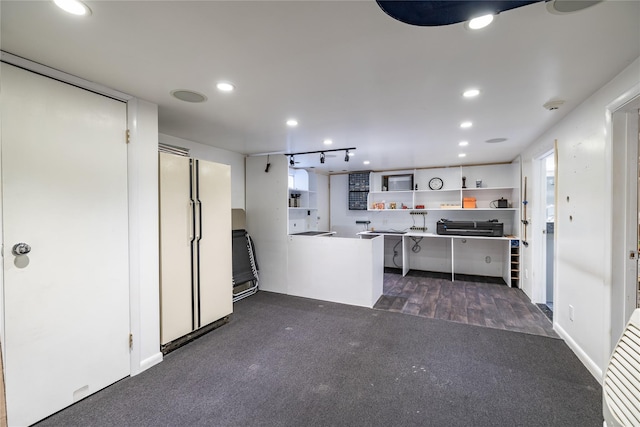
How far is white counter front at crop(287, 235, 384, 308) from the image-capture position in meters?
3.79

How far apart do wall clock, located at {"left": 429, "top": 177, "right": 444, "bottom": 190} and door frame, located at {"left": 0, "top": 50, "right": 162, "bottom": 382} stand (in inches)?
205

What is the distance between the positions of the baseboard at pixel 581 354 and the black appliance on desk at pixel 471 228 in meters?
2.15

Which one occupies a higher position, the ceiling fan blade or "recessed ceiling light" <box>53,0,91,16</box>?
"recessed ceiling light" <box>53,0,91,16</box>

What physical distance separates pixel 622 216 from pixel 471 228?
3.17 m

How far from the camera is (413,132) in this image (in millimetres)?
3217

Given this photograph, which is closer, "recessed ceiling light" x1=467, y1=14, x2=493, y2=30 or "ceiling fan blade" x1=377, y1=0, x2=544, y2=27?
"ceiling fan blade" x1=377, y1=0, x2=544, y2=27

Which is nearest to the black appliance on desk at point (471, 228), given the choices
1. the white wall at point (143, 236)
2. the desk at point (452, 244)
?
the desk at point (452, 244)

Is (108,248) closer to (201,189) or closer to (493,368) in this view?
(201,189)

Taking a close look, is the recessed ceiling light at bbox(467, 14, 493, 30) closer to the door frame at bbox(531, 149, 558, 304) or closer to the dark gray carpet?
the dark gray carpet

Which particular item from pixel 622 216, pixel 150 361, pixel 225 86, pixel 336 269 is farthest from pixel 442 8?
pixel 336 269

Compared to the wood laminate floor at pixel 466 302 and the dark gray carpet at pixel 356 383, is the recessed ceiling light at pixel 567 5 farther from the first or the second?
the wood laminate floor at pixel 466 302

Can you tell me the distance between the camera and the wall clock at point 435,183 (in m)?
5.75

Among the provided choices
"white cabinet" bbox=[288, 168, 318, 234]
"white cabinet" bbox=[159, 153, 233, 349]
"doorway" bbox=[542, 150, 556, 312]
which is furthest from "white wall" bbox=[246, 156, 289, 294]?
"doorway" bbox=[542, 150, 556, 312]

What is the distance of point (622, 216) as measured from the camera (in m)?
1.92
